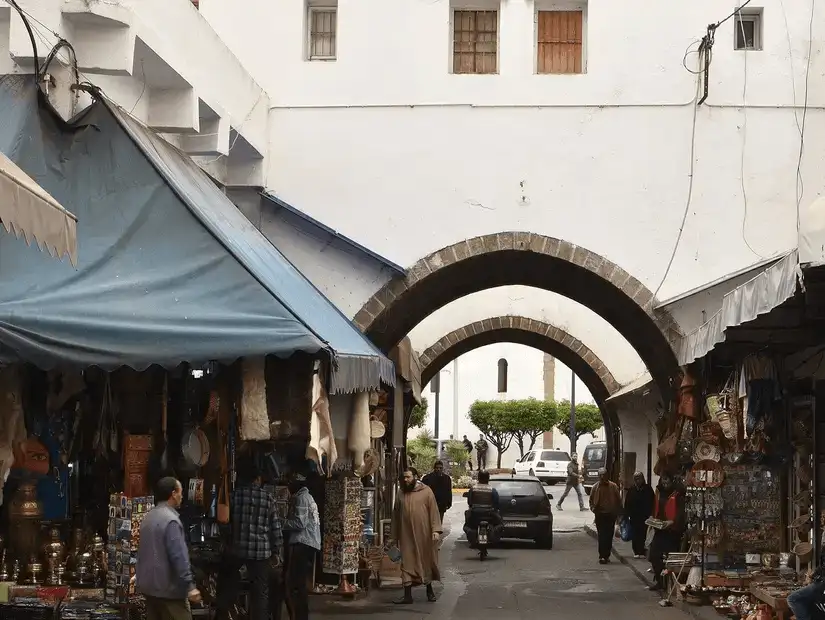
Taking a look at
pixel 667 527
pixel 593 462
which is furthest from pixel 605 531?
pixel 593 462

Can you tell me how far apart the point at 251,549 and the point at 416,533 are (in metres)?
4.33

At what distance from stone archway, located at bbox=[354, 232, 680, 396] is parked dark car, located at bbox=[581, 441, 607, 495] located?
26.1 meters

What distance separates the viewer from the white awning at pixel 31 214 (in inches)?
224

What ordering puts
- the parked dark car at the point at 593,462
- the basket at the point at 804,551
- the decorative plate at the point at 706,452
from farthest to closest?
the parked dark car at the point at 593,462 → the decorative plate at the point at 706,452 → the basket at the point at 804,551

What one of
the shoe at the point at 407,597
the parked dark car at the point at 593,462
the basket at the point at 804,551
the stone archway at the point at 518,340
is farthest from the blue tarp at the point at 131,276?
the parked dark car at the point at 593,462

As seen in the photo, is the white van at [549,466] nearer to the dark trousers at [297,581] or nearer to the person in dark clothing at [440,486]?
the person in dark clothing at [440,486]

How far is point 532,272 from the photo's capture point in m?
16.7

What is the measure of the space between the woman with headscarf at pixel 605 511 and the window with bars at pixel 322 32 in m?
7.83

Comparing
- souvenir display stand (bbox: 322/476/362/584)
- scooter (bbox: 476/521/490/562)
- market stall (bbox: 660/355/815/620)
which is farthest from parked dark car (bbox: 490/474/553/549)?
souvenir display stand (bbox: 322/476/362/584)

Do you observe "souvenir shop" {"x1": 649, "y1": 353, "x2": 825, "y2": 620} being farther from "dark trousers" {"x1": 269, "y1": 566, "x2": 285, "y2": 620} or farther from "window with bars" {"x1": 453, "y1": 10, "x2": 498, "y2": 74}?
"window with bars" {"x1": 453, "y1": 10, "x2": 498, "y2": 74}

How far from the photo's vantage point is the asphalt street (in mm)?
13109

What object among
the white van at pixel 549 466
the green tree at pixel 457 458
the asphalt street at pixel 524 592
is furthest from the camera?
the white van at pixel 549 466

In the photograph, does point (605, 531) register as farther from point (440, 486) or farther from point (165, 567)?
point (165, 567)

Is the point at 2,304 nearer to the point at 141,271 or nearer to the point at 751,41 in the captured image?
the point at 141,271
